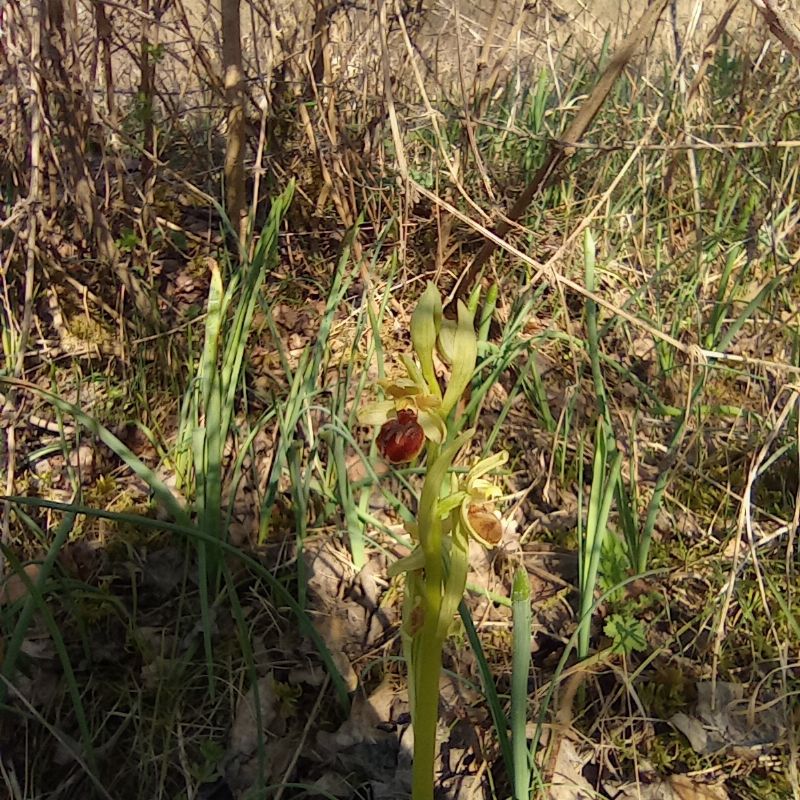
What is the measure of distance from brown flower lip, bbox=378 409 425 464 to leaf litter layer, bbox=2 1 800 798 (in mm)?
474

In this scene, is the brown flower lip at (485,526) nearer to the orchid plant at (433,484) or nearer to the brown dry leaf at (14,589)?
the orchid plant at (433,484)

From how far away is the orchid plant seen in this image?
970 mm

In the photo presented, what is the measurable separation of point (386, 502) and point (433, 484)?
44.0 inches

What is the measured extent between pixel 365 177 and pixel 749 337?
55.1 inches

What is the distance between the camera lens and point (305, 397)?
1.94 metres

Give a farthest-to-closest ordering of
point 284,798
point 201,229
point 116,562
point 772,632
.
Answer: point 201,229, point 116,562, point 772,632, point 284,798

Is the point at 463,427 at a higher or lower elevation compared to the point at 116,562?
higher

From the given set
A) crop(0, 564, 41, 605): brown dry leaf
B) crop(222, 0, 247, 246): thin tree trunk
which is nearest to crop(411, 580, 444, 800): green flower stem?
crop(0, 564, 41, 605): brown dry leaf

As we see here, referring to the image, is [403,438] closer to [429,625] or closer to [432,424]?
[432,424]

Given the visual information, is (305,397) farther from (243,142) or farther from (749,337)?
(749,337)

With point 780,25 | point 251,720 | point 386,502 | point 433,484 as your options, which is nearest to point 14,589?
point 251,720

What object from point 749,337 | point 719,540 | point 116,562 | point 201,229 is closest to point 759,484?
point 719,540

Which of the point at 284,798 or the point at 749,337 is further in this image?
the point at 749,337

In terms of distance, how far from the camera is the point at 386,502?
2.07 meters
